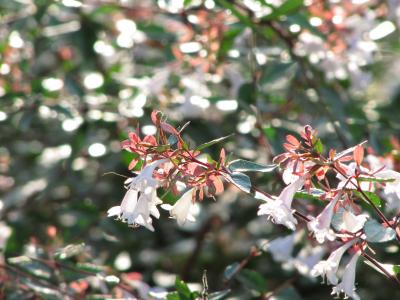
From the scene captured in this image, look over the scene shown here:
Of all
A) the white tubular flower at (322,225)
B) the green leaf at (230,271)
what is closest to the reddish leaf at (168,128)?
the white tubular flower at (322,225)

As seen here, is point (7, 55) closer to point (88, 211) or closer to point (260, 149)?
point (88, 211)

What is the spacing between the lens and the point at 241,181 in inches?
48.1

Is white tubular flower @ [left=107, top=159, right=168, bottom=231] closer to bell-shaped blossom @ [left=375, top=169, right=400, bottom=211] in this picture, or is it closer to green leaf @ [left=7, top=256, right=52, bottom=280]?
bell-shaped blossom @ [left=375, top=169, right=400, bottom=211]

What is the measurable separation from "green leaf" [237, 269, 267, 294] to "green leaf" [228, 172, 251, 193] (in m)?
0.54

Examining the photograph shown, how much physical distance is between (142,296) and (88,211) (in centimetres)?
58

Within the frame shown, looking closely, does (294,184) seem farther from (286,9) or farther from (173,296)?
(286,9)

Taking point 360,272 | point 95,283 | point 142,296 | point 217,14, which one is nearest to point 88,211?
point 95,283

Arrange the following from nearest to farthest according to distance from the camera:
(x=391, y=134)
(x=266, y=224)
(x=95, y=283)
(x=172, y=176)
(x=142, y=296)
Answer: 1. (x=172, y=176)
2. (x=142, y=296)
3. (x=95, y=283)
4. (x=391, y=134)
5. (x=266, y=224)

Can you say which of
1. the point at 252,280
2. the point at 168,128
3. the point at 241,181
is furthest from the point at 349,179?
the point at 252,280

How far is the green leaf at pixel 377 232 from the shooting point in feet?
3.82

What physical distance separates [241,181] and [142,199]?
0.18 m

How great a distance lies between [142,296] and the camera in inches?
67.7

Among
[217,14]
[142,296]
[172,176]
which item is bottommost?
[142,296]

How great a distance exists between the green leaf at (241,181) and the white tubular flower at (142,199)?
120 mm
